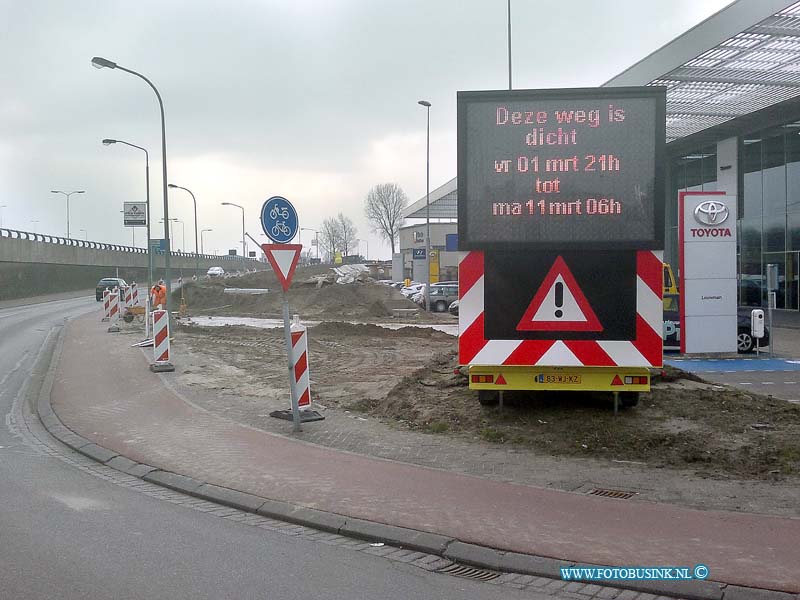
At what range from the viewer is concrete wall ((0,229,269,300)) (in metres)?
58.2

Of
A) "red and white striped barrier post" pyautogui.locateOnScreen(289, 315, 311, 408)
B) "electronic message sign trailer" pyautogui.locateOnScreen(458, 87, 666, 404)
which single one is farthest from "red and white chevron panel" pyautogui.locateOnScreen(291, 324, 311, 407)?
"electronic message sign trailer" pyautogui.locateOnScreen(458, 87, 666, 404)

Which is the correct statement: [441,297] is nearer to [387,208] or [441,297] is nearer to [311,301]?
[311,301]

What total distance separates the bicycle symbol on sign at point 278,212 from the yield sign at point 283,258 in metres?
0.26

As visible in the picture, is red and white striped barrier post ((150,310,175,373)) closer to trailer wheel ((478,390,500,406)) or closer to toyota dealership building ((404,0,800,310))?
trailer wheel ((478,390,500,406))

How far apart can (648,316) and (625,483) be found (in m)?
2.13

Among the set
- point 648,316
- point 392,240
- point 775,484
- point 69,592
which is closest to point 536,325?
point 648,316

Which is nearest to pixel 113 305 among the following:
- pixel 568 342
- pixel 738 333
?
pixel 738 333

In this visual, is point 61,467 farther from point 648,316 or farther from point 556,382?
point 648,316

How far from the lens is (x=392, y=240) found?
10862 centimetres

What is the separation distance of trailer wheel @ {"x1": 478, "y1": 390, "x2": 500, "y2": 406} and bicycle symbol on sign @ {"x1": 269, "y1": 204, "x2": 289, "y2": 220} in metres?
3.25

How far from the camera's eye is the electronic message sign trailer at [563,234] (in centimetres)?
837

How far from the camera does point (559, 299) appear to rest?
27.9 ft

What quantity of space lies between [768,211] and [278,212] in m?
27.2

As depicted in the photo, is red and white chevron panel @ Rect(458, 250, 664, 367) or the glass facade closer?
red and white chevron panel @ Rect(458, 250, 664, 367)
